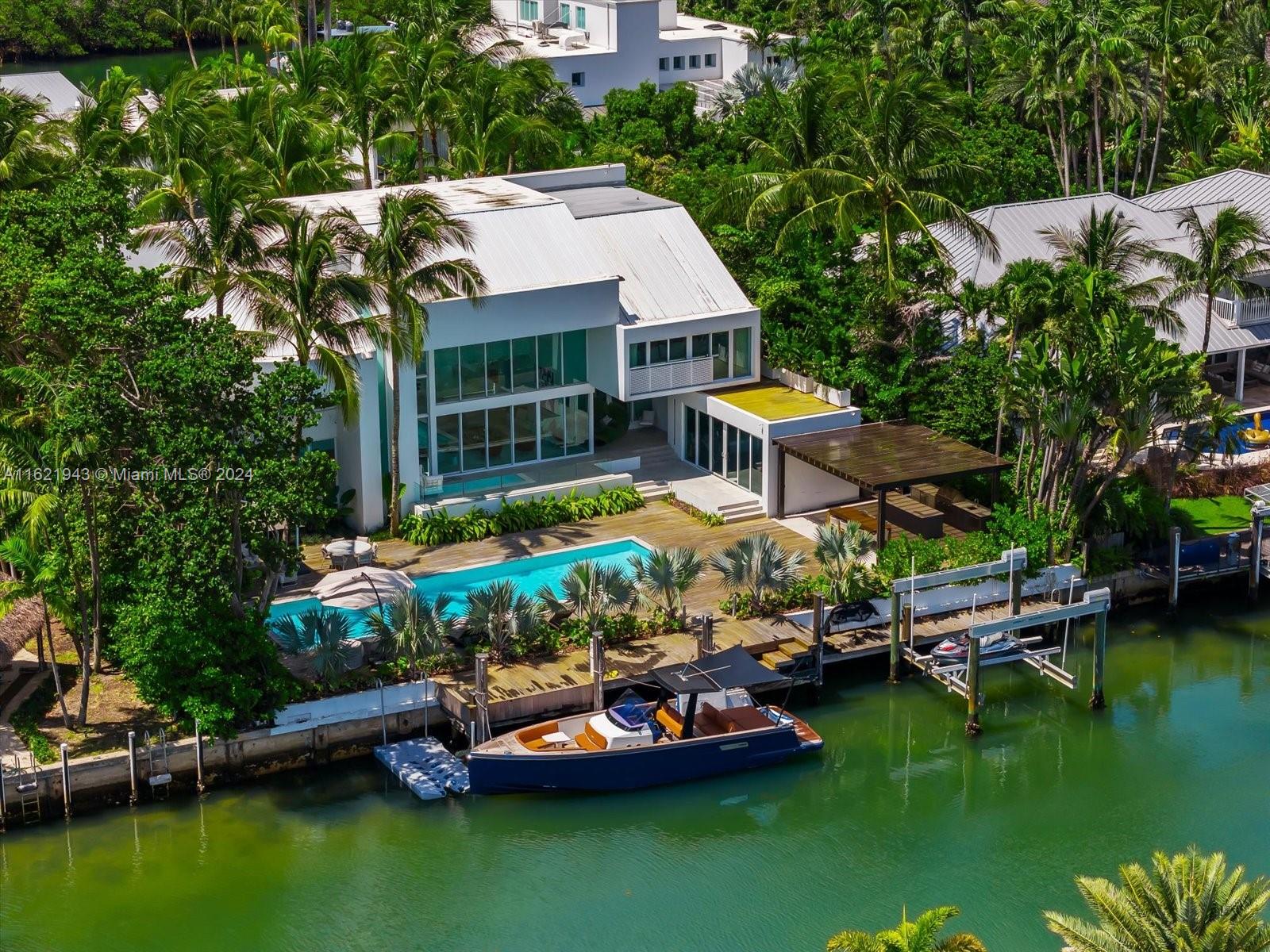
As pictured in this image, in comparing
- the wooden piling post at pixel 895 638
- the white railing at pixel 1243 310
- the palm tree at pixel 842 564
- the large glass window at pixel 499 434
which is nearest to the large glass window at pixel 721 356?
the large glass window at pixel 499 434

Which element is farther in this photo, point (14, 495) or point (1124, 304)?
point (1124, 304)

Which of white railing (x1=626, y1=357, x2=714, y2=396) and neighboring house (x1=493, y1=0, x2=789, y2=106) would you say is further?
neighboring house (x1=493, y1=0, x2=789, y2=106)

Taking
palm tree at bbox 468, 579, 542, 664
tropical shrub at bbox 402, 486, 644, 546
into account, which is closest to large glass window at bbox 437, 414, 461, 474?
tropical shrub at bbox 402, 486, 644, 546

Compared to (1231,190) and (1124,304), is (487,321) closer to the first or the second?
(1124,304)

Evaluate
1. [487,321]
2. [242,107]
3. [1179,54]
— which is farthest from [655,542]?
[1179,54]

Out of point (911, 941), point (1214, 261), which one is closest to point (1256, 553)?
point (1214, 261)

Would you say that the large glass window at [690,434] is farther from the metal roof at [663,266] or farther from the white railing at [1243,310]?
the white railing at [1243,310]

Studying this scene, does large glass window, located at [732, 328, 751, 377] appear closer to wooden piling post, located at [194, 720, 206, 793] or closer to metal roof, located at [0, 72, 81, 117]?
wooden piling post, located at [194, 720, 206, 793]
